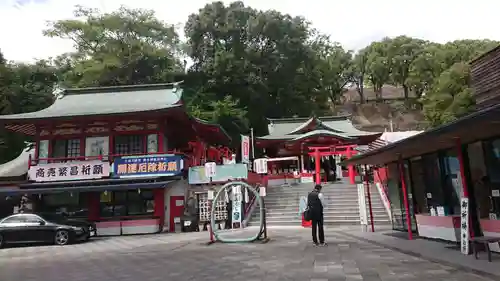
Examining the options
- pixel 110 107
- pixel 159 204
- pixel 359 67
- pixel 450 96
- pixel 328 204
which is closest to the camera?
pixel 159 204

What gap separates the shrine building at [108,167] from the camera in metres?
19.1

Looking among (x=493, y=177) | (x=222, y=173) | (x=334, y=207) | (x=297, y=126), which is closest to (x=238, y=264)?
(x=493, y=177)

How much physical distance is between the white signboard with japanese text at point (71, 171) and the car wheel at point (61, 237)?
13.3ft

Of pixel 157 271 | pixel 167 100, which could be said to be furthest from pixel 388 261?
pixel 167 100

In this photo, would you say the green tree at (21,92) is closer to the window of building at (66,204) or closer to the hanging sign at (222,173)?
the window of building at (66,204)

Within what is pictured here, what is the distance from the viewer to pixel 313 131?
93.5 ft

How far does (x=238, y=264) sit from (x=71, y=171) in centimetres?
1398

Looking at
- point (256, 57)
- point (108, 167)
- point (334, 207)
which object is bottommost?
point (334, 207)

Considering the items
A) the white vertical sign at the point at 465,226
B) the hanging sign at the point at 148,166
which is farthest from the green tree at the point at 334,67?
the white vertical sign at the point at 465,226

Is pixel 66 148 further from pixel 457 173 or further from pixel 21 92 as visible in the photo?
pixel 457 173

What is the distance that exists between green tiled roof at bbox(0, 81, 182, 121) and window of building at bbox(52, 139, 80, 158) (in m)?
1.64

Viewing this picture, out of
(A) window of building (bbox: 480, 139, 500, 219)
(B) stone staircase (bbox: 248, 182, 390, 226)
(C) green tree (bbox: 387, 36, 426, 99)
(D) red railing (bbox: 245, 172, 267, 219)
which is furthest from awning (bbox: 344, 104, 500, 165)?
(C) green tree (bbox: 387, 36, 426, 99)

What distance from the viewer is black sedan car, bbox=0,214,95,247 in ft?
51.2

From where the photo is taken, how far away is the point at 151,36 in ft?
140
